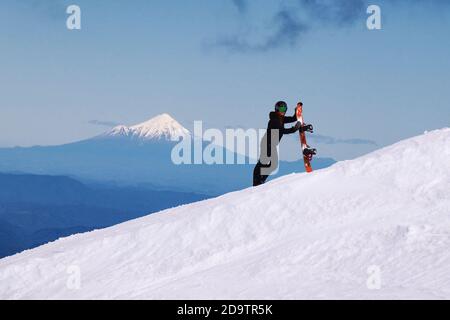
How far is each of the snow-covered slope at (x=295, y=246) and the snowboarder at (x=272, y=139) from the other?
163 centimetres

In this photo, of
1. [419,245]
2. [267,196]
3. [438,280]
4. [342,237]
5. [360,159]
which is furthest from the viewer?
[360,159]

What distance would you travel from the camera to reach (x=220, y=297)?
8391mm

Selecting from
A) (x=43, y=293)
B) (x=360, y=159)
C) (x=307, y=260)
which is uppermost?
(x=360, y=159)

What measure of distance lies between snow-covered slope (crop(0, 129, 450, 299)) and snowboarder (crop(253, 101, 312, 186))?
1.63 meters

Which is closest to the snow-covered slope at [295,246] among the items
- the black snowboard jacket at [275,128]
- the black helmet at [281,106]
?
the black snowboard jacket at [275,128]

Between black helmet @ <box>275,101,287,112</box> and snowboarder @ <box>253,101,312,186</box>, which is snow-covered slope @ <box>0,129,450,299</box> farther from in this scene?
black helmet @ <box>275,101,287,112</box>

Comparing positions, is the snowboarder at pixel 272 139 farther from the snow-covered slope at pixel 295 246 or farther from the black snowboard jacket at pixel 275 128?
the snow-covered slope at pixel 295 246

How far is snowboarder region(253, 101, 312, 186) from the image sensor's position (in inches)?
579

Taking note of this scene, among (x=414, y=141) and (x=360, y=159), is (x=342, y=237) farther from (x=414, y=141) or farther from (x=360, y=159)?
(x=414, y=141)

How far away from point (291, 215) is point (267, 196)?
3.37ft

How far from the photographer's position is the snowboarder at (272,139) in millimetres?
14695

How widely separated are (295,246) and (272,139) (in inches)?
215

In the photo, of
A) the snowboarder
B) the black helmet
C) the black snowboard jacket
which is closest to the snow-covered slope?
the snowboarder
